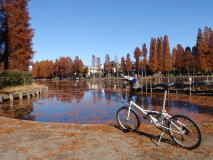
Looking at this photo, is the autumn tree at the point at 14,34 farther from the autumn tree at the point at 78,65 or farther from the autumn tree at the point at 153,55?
the autumn tree at the point at 78,65

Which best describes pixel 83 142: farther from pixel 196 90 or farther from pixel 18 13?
pixel 18 13

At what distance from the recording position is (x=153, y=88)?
31.8m

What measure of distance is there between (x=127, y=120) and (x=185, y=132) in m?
2.11

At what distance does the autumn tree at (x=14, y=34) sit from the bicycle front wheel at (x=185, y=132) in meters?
25.9

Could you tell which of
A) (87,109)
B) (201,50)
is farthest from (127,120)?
(201,50)

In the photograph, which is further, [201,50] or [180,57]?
[180,57]

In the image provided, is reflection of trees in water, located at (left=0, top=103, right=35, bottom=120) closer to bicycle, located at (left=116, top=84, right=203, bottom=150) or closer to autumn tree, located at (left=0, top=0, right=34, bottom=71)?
bicycle, located at (left=116, top=84, right=203, bottom=150)

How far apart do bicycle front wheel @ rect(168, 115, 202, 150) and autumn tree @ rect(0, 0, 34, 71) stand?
85.0ft

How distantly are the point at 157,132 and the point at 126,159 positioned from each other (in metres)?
2.28

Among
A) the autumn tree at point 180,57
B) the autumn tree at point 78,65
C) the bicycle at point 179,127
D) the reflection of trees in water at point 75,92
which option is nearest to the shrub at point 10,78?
the reflection of trees in water at point 75,92

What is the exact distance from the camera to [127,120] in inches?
251

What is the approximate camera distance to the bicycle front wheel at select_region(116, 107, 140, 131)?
19.6 feet

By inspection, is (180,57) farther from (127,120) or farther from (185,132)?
(185,132)

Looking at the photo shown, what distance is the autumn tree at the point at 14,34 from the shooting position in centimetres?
2544
